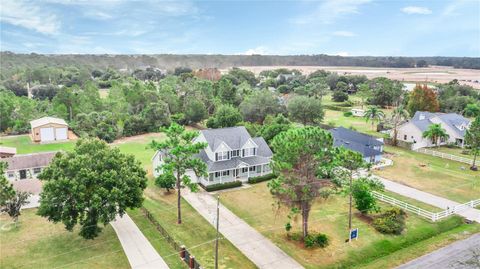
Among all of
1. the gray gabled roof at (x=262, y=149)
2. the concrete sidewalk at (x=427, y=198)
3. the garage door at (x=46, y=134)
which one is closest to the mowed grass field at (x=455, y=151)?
the concrete sidewalk at (x=427, y=198)

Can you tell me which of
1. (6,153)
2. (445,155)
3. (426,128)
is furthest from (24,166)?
(426,128)

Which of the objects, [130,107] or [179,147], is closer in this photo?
[179,147]

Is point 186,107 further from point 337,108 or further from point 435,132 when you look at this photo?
point 435,132

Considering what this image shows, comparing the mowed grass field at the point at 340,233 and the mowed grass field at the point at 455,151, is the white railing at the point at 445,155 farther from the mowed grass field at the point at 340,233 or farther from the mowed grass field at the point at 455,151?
the mowed grass field at the point at 340,233

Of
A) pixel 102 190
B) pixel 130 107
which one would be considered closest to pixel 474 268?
pixel 102 190

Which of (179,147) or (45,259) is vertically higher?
(179,147)

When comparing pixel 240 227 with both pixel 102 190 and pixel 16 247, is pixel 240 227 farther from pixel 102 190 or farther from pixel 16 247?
pixel 16 247

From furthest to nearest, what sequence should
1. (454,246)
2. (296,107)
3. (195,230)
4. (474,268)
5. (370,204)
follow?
(296,107) < (370,204) < (195,230) < (454,246) < (474,268)
